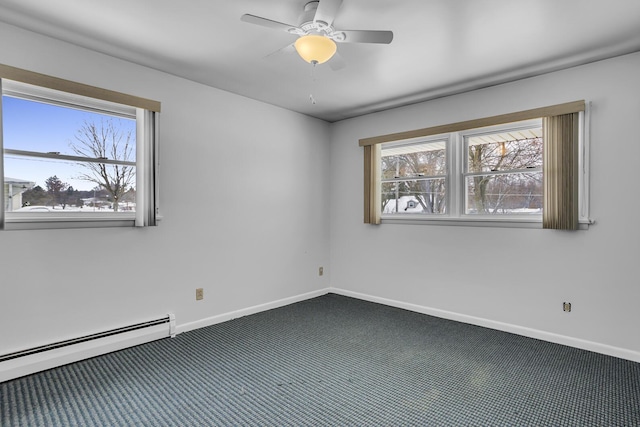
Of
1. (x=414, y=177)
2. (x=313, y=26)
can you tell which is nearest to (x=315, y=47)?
(x=313, y=26)

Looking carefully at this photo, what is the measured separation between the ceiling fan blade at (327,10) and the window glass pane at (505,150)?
2306 mm

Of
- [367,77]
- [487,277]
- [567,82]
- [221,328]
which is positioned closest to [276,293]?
[221,328]

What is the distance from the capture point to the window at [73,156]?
2523 mm

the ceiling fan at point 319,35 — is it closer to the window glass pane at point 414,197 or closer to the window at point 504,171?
the window at point 504,171

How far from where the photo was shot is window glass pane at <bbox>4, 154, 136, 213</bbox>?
8.33 ft

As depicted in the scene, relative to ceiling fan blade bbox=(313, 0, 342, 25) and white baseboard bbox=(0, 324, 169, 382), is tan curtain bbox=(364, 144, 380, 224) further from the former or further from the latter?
white baseboard bbox=(0, 324, 169, 382)

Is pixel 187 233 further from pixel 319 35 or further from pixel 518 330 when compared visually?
pixel 518 330

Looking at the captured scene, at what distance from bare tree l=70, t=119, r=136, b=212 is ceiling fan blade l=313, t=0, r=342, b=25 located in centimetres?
200

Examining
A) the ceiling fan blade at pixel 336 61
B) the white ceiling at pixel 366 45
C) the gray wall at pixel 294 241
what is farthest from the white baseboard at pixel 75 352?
the ceiling fan blade at pixel 336 61

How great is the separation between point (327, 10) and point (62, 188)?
2402 millimetres

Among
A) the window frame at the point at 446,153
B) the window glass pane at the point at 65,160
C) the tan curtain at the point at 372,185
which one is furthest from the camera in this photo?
the tan curtain at the point at 372,185

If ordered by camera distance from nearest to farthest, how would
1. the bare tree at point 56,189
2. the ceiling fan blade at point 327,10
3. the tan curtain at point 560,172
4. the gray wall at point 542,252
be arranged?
the ceiling fan blade at point 327,10, the bare tree at point 56,189, the gray wall at point 542,252, the tan curtain at point 560,172

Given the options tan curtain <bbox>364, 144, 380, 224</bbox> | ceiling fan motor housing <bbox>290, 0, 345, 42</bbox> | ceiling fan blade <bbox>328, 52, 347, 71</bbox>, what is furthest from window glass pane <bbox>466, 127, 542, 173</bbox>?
ceiling fan motor housing <bbox>290, 0, 345, 42</bbox>

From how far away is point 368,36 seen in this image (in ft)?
7.09
